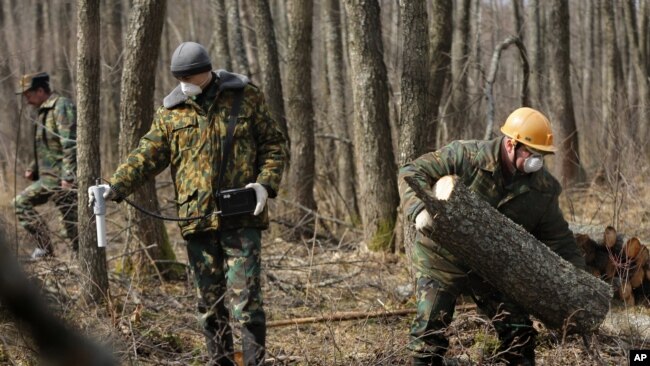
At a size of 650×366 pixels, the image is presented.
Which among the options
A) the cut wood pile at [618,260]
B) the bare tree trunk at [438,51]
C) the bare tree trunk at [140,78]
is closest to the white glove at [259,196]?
the bare tree trunk at [140,78]

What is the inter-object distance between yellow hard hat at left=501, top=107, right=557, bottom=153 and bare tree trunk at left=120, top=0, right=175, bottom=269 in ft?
11.6

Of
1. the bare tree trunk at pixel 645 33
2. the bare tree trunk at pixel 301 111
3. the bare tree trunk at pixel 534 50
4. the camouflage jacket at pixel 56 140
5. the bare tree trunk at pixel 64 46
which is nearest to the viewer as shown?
the camouflage jacket at pixel 56 140

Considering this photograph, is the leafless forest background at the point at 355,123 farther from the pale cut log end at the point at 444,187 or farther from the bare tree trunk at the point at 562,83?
the pale cut log end at the point at 444,187

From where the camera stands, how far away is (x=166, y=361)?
16.9ft

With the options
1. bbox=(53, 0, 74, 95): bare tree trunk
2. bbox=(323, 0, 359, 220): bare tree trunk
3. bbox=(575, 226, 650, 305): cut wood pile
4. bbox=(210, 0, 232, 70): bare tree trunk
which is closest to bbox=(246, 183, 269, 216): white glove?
bbox=(575, 226, 650, 305): cut wood pile

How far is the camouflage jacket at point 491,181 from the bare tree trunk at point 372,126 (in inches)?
139

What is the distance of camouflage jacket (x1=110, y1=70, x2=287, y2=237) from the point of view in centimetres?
502

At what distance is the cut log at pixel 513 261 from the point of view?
4688 millimetres

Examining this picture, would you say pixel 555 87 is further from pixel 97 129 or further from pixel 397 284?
pixel 97 129

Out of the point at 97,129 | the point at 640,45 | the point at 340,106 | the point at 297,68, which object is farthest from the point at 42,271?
the point at 640,45

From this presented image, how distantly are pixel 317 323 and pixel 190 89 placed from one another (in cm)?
237

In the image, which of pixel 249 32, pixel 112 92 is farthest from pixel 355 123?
pixel 249 32

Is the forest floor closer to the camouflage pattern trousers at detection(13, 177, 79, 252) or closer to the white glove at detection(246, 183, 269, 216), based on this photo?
the camouflage pattern trousers at detection(13, 177, 79, 252)

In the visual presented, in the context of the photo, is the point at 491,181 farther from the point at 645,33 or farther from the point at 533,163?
the point at 645,33
